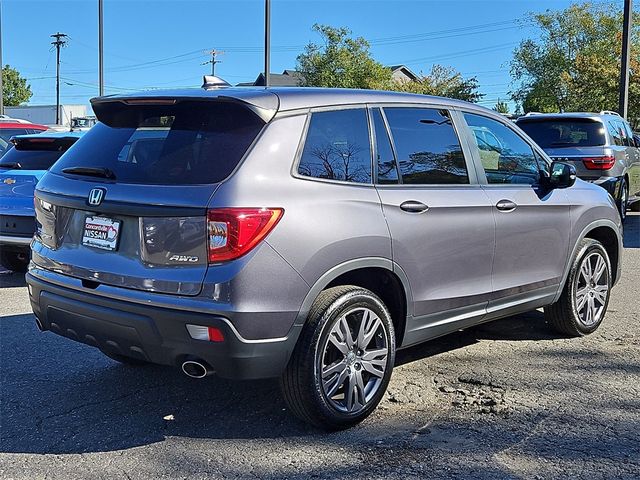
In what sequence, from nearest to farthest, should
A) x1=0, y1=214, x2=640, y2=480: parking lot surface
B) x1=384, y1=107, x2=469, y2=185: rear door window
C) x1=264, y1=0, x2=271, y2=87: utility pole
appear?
x1=0, y1=214, x2=640, y2=480: parking lot surface → x1=384, y1=107, x2=469, y2=185: rear door window → x1=264, y1=0, x2=271, y2=87: utility pole

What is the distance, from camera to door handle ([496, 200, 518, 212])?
4703 millimetres

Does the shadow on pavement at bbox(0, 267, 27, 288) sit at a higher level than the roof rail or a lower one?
lower

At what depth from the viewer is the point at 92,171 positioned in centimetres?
384

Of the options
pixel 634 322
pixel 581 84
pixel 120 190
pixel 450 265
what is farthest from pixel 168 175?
pixel 581 84

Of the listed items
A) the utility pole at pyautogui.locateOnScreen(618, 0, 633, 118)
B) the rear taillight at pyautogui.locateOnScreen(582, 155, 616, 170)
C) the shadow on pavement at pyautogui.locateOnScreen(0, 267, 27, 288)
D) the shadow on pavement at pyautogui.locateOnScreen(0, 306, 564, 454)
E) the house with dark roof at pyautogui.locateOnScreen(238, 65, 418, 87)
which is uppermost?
the house with dark roof at pyautogui.locateOnScreen(238, 65, 418, 87)

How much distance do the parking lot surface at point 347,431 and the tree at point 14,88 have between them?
86.6 meters

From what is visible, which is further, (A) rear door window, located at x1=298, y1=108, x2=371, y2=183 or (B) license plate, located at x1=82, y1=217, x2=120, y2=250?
(A) rear door window, located at x1=298, y1=108, x2=371, y2=183

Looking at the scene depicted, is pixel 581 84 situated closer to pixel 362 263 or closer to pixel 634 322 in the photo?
pixel 634 322

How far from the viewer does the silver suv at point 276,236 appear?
11.0 ft

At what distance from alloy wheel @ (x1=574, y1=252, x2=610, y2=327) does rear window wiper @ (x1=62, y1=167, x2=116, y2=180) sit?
142 inches

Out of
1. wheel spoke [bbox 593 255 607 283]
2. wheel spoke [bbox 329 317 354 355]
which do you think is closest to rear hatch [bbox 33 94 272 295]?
wheel spoke [bbox 329 317 354 355]

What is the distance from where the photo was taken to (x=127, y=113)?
400cm

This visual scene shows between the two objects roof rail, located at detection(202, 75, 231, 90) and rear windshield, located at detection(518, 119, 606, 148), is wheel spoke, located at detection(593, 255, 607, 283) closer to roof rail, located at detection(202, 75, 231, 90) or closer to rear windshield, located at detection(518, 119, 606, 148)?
roof rail, located at detection(202, 75, 231, 90)

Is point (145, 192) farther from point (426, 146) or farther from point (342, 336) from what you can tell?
point (426, 146)
